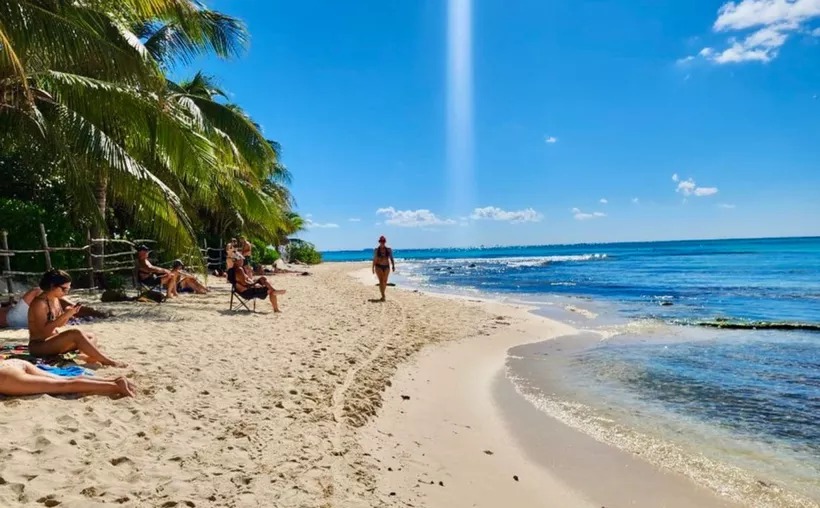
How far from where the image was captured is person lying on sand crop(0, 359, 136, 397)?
3771 mm

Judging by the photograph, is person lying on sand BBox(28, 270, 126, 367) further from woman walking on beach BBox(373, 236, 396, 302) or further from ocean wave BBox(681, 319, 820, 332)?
ocean wave BBox(681, 319, 820, 332)

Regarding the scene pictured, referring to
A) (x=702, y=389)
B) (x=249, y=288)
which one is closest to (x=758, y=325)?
(x=702, y=389)

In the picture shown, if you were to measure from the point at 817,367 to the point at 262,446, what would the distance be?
8.09m

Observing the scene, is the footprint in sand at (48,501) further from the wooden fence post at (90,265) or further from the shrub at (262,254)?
the shrub at (262,254)

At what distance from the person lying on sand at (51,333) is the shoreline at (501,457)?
9.31ft

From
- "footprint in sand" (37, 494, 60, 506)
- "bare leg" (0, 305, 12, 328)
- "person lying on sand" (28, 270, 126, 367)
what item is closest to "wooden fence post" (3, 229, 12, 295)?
"bare leg" (0, 305, 12, 328)

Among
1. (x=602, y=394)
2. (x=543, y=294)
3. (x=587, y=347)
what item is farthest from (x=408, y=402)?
(x=543, y=294)

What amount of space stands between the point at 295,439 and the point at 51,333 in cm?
294

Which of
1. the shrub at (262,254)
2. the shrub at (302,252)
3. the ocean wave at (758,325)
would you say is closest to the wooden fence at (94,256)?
the shrub at (262,254)

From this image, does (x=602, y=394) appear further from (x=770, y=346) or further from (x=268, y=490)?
(x=770, y=346)

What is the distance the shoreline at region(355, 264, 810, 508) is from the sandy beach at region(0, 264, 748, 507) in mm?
16

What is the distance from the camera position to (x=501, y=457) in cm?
411

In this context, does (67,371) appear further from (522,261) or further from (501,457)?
(522,261)

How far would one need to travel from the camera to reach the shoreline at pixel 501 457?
3.46 meters
